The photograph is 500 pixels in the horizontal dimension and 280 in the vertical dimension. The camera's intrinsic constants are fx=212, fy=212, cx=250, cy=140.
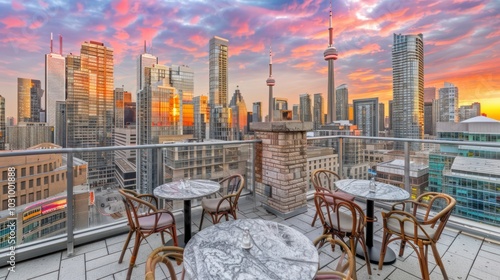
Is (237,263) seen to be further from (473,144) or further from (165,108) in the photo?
(165,108)

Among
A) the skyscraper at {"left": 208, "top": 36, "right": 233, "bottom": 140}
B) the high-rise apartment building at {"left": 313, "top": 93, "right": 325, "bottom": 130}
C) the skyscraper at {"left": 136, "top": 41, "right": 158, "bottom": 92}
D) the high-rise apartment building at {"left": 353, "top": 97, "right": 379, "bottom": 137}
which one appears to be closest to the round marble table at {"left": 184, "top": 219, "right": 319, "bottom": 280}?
the high-rise apartment building at {"left": 353, "top": 97, "right": 379, "bottom": 137}

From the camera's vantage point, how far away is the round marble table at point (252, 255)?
989mm

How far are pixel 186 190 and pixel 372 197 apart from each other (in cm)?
212

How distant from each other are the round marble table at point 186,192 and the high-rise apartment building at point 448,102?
9.57 meters

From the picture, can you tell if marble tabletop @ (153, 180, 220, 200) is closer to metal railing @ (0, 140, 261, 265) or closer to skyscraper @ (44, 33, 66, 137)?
metal railing @ (0, 140, 261, 265)

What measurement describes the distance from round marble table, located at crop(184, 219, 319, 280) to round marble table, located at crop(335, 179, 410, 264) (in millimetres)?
1394

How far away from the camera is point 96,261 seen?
234cm

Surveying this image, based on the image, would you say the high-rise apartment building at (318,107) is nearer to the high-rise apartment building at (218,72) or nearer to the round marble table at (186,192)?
the high-rise apartment building at (218,72)

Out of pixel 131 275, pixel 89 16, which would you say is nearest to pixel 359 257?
pixel 131 275

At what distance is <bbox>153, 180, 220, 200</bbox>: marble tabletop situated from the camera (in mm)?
2398

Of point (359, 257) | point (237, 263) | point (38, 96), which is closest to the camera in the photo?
point (237, 263)

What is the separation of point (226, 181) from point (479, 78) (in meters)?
11.8

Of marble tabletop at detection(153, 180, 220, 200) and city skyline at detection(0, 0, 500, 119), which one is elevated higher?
city skyline at detection(0, 0, 500, 119)

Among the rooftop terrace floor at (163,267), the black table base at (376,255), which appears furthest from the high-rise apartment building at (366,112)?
the black table base at (376,255)
